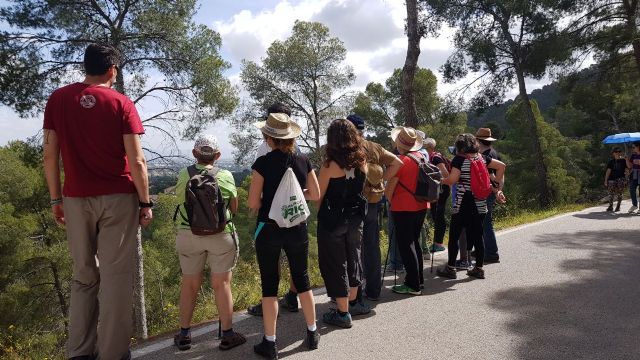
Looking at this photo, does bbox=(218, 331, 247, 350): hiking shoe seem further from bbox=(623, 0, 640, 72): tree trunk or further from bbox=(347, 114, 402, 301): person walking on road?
bbox=(623, 0, 640, 72): tree trunk

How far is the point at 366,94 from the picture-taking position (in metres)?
32.0

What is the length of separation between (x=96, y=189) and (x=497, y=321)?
347cm

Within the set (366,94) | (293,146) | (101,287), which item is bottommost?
(101,287)

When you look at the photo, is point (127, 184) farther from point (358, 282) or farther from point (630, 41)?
point (630, 41)

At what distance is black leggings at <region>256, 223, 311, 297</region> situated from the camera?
10.3ft

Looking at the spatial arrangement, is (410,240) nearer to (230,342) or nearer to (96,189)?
(230,342)

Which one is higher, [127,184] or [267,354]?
[127,184]

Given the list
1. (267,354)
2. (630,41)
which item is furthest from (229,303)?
(630,41)

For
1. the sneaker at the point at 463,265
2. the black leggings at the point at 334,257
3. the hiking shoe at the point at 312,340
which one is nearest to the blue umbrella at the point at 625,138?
the sneaker at the point at 463,265

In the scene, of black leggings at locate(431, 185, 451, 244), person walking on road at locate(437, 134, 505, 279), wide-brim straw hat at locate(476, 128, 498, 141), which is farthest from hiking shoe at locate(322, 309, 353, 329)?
wide-brim straw hat at locate(476, 128, 498, 141)

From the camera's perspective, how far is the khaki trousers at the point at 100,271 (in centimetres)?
276

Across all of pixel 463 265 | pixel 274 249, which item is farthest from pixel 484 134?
pixel 274 249

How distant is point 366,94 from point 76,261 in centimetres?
3050

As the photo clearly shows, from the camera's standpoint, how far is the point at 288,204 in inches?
121
